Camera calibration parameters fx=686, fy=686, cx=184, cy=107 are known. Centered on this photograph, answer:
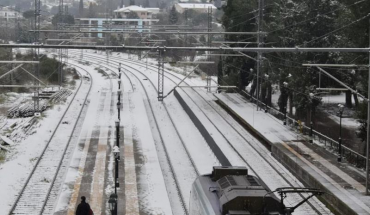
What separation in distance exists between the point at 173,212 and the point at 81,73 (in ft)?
175

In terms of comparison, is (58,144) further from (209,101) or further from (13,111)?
(209,101)

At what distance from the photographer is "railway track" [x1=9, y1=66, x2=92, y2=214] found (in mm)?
19311

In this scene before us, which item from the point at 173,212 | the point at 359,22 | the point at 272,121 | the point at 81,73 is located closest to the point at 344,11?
the point at 359,22

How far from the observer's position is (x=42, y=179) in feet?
74.4

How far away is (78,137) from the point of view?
31.3 meters

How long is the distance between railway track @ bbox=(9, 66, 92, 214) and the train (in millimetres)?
6116

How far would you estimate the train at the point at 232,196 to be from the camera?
11750 mm

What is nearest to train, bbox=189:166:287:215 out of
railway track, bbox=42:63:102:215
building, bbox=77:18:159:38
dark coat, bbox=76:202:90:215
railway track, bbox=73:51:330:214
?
dark coat, bbox=76:202:90:215

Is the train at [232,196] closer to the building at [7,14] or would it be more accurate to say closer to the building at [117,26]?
the building at [117,26]

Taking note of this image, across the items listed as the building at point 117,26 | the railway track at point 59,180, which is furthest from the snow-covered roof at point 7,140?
the building at point 117,26

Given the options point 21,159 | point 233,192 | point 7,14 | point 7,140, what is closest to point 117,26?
point 7,14

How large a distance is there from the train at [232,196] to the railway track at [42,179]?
6.12 m

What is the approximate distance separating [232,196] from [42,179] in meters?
12.1

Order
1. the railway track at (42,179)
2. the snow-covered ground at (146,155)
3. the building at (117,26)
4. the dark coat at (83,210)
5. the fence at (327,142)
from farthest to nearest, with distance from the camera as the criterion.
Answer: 1. the building at (117,26)
2. the fence at (327,142)
3. the snow-covered ground at (146,155)
4. the railway track at (42,179)
5. the dark coat at (83,210)
